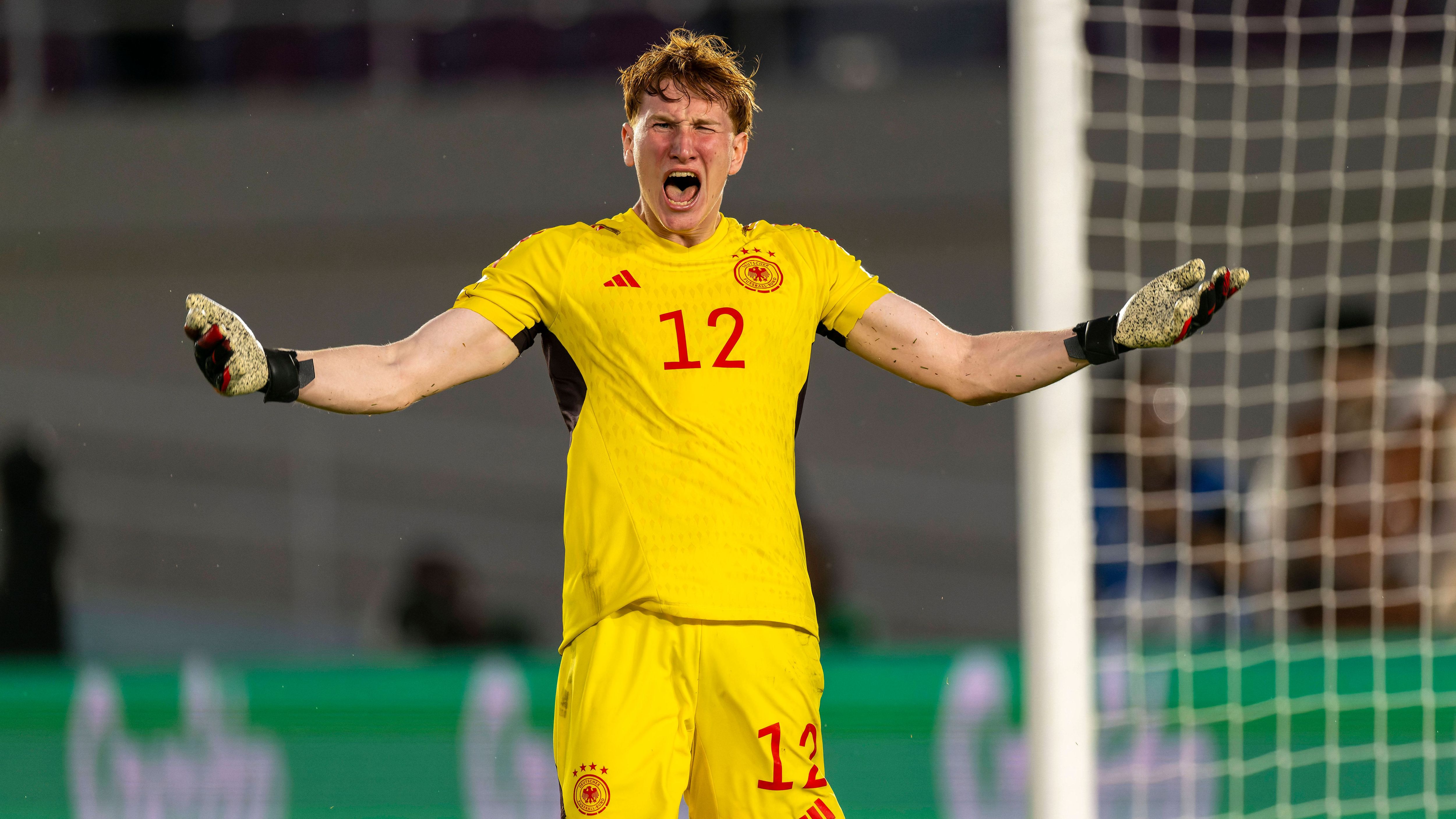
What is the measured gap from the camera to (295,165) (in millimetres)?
11227

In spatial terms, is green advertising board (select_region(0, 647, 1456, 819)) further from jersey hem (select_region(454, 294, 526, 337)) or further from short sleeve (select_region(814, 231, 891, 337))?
jersey hem (select_region(454, 294, 526, 337))

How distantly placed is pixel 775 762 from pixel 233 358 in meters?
1.09

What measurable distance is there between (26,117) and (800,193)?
6225 mm

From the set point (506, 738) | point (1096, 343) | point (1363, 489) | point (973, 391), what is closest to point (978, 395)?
point (973, 391)

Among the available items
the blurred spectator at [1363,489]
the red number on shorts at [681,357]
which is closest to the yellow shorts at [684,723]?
the red number on shorts at [681,357]

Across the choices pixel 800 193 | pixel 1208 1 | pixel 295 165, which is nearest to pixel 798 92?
pixel 800 193

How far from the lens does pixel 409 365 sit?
2389 millimetres

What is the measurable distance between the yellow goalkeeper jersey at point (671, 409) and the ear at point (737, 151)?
14 cm

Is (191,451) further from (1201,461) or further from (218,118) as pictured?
(1201,461)

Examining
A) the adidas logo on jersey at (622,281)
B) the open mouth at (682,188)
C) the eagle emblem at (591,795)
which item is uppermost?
the open mouth at (682,188)

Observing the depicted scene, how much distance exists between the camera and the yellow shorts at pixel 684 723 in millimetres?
2311

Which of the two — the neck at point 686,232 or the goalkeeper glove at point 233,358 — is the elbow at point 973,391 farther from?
the goalkeeper glove at point 233,358

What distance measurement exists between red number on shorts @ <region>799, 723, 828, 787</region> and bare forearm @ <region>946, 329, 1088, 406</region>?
0.65 m

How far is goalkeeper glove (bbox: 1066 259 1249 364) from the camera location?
236cm
